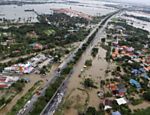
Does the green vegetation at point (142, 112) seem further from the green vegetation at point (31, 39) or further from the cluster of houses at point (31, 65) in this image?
the green vegetation at point (31, 39)

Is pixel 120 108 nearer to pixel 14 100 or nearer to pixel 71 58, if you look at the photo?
pixel 14 100

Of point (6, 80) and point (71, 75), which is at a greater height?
point (6, 80)

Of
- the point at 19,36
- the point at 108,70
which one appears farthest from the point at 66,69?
the point at 19,36

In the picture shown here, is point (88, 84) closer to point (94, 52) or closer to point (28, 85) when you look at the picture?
point (28, 85)

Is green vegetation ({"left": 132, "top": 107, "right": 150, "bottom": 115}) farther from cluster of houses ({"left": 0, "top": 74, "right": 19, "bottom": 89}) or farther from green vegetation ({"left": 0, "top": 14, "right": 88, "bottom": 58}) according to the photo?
green vegetation ({"left": 0, "top": 14, "right": 88, "bottom": 58})

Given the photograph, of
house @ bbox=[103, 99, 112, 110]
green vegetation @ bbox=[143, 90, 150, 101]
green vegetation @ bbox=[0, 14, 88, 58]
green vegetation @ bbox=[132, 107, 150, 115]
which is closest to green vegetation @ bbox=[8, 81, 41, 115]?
house @ bbox=[103, 99, 112, 110]

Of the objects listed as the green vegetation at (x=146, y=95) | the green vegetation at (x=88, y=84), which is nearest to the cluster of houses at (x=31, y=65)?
the green vegetation at (x=88, y=84)

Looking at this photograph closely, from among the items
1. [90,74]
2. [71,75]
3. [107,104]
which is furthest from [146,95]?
[71,75]
